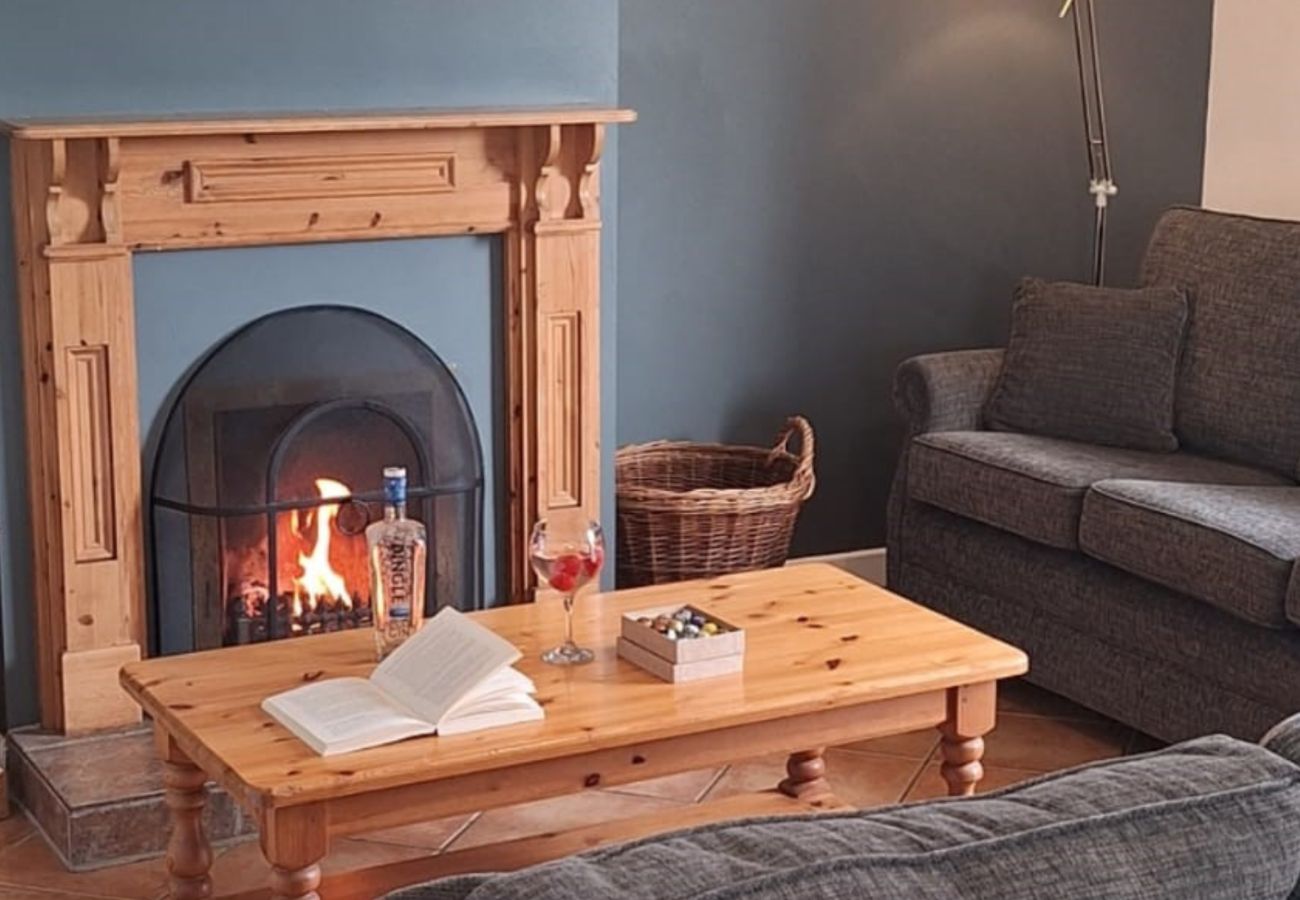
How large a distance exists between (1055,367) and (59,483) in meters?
2.11

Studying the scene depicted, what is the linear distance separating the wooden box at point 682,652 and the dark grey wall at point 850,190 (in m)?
1.80

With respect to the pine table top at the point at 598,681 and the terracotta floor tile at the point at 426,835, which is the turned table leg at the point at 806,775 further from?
the terracotta floor tile at the point at 426,835

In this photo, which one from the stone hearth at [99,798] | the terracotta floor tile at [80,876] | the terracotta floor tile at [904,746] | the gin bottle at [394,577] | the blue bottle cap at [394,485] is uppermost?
the blue bottle cap at [394,485]

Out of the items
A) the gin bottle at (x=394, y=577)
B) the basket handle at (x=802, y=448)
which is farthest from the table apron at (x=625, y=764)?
the basket handle at (x=802, y=448)

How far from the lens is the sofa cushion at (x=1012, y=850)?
1.39 meters

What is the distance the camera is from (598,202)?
423 cm

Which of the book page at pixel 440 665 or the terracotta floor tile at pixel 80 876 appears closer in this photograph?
the book page at pixel 440 665

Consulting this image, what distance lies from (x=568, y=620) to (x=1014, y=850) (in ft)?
5.70

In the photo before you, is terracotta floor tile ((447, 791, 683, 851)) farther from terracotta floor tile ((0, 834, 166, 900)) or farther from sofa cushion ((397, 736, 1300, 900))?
sofa cushion ((397, 736, 1300, 900))

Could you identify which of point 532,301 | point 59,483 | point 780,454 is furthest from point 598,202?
point 59,483

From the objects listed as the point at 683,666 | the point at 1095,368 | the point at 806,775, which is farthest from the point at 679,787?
the point at 1095,368

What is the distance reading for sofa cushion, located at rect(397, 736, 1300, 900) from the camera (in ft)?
4.56

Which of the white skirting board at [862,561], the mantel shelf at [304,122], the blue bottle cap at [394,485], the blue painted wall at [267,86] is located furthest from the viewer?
the white skirting board at [862,561]

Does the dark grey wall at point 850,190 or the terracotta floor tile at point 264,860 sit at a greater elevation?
the dark grey wall at point 850,190
